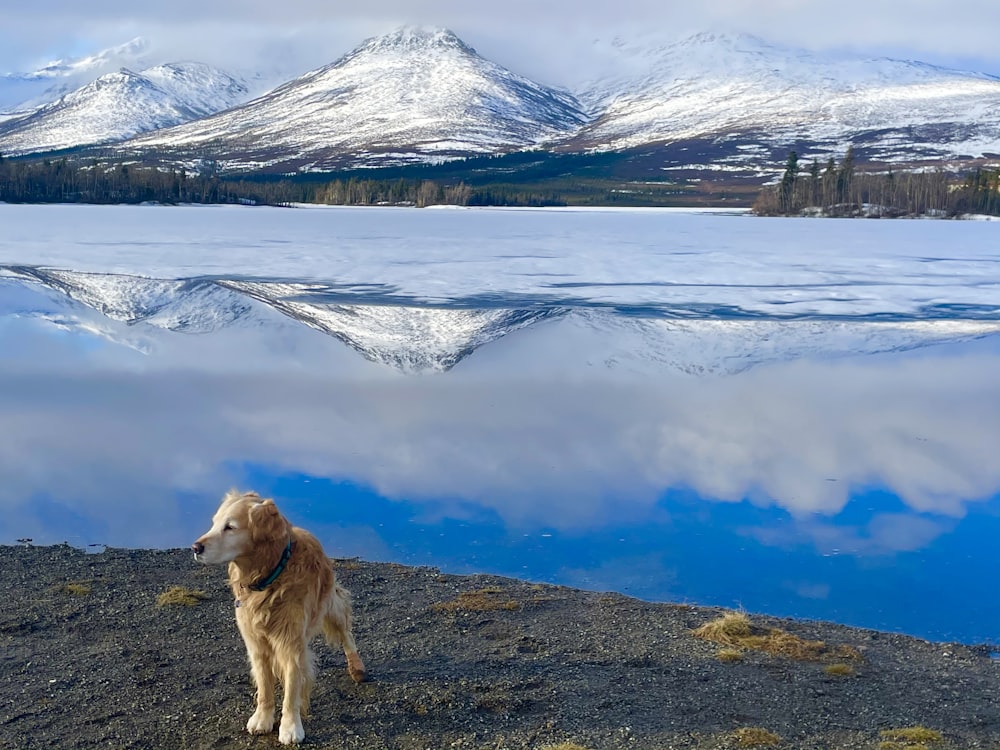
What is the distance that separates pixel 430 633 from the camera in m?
8.30


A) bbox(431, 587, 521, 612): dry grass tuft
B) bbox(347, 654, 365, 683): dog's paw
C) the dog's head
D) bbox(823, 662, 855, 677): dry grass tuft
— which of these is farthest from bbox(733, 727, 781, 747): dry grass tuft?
the dog's head

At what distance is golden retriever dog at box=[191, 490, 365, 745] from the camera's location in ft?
19.7

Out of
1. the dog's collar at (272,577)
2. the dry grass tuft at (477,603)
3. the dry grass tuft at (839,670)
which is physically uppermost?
the dog's collar at (272,577)

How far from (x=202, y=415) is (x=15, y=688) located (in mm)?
8506

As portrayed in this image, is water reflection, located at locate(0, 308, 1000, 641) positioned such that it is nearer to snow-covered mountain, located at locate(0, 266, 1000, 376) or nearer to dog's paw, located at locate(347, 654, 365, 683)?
snow-covered mountain, located at locate(0, 266, 1000, 376)

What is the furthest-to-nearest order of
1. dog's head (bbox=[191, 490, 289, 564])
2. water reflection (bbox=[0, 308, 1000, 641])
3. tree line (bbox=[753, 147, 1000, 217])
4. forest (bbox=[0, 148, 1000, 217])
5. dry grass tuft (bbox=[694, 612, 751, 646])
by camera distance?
1. forest (bbox=[0, 148, 1000, 217])
2. tree line (bbox=[753, 147, 1000, 217])
3. water reflection (bbox=[0, 308, 1000, 641])
4. dry grass tuft (bbox=[694, 612, 751, 646])
5. dog's head (bbox=[191, 490, 289, 564])

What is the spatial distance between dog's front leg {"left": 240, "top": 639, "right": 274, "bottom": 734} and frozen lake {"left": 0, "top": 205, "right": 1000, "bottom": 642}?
360 centimetres

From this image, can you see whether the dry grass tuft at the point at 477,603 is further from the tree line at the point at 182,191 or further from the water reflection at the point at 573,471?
the tree line at the point at 182,191

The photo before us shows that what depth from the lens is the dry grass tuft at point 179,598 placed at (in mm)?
8766

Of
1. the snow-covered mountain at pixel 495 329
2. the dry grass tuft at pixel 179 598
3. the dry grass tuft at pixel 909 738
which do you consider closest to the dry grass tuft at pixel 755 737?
the dry grass tuft at pixel 909 738

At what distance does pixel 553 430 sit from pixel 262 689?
846 cm

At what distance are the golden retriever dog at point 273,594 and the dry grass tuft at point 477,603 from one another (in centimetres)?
224

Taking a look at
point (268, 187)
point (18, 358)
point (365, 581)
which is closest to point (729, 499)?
point (365, 581)

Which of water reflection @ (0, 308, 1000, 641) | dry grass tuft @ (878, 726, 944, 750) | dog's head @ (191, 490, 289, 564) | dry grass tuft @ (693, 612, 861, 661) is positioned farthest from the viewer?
water reflection @ (0, 308, 1000, 641)
